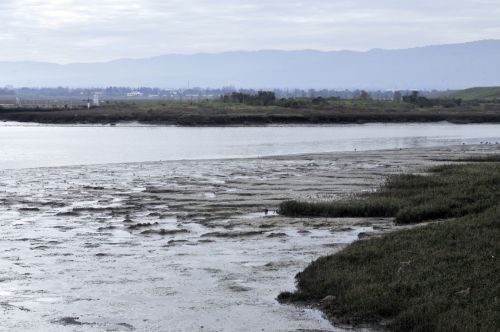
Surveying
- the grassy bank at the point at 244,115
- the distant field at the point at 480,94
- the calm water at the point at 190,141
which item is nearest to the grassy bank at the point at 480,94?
the distant field at the point at 480,94

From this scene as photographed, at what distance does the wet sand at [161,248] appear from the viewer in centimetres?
1428

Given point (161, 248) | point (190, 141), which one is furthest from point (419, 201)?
point (190, 141)

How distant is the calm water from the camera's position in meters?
52.4

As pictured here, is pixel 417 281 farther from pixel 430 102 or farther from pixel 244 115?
pixel 430 102

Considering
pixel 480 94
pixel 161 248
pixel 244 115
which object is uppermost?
pixel 480 94

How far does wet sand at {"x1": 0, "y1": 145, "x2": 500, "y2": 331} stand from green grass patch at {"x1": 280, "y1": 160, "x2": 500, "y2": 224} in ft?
2.86

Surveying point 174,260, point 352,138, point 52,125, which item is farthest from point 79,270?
point 52,125

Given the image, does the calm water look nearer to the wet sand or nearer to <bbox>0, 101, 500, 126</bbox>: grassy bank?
<bbox>0, 101, 500, 126</bbox>: grassy bank

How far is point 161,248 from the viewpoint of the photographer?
20.3 metres

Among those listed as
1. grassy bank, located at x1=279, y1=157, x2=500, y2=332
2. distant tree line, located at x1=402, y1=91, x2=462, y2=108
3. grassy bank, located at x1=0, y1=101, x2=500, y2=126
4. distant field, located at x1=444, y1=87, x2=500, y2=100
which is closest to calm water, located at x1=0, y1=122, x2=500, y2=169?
grassy bank, located at x1=0, y1=101, x2=500, y2=126

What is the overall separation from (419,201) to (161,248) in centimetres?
842

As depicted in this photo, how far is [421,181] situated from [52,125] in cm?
7185

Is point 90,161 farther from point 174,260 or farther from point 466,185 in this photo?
point 174,260

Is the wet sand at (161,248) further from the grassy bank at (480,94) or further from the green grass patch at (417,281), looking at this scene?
the grassy bank at (480,94)
